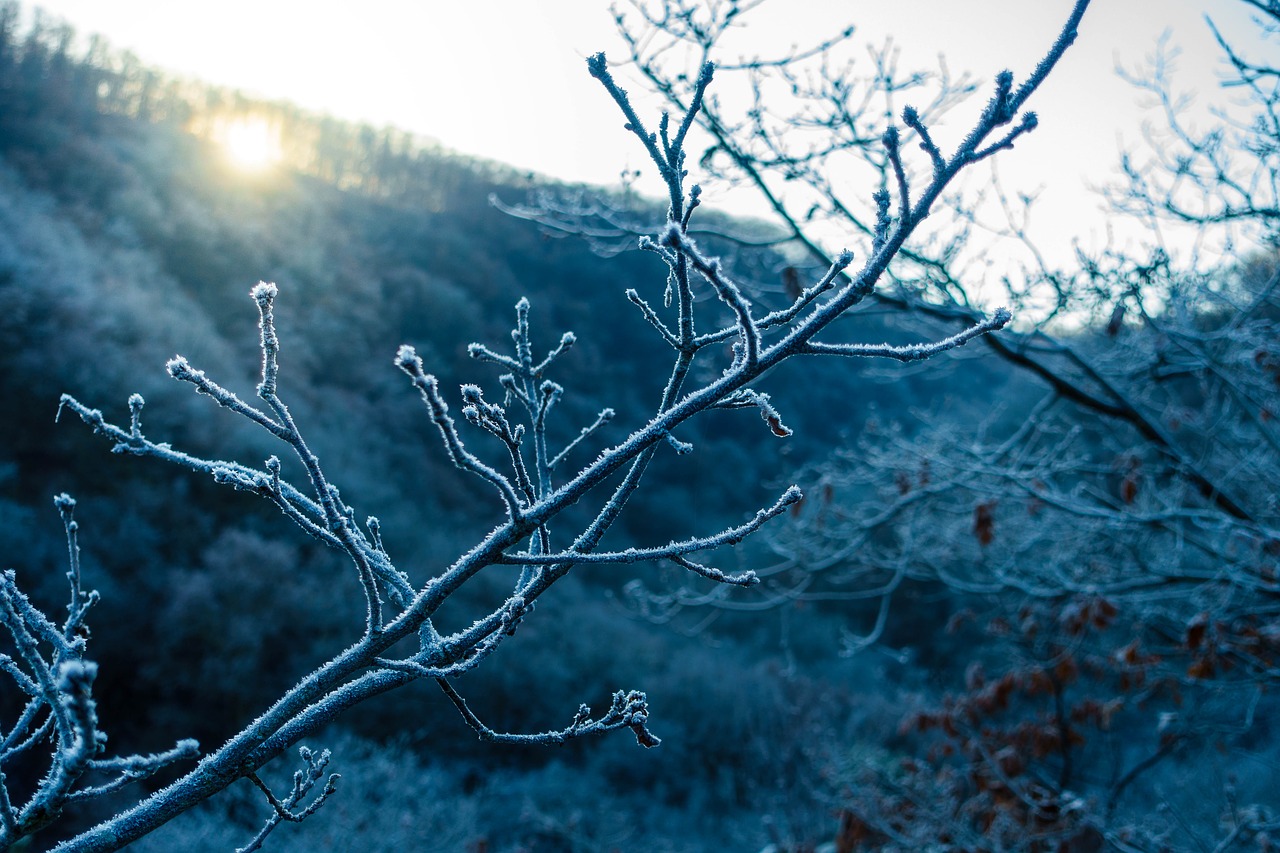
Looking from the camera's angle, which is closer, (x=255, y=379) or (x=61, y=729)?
(x=61, y=729)

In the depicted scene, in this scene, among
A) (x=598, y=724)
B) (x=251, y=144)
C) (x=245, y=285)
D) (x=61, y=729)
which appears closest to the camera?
(x=61, y=729)

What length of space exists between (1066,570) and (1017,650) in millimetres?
1819

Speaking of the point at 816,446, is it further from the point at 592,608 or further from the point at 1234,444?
the point at 1234,444

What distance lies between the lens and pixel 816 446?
56.3ft

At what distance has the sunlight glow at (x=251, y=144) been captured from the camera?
77.5 ft

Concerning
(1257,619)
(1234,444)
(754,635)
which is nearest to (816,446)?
(754,635)

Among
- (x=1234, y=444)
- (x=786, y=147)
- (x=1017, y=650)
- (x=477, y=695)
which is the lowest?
(x=477, y=695)

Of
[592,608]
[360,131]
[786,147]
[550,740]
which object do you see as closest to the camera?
[550,740]

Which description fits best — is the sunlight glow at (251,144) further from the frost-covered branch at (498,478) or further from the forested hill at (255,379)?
the frost-covered branch at (498,478)

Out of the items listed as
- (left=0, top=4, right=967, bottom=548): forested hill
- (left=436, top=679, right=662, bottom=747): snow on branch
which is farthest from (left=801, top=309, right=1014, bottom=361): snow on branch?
(left=0, top=4, right=967, bottom=548): forested hill

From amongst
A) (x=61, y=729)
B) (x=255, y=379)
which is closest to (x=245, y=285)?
(x=255, y=379)

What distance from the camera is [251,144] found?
25.8 meters

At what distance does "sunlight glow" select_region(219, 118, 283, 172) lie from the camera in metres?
23.6

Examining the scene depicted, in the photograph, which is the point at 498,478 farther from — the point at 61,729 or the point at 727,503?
the point at 727,503
